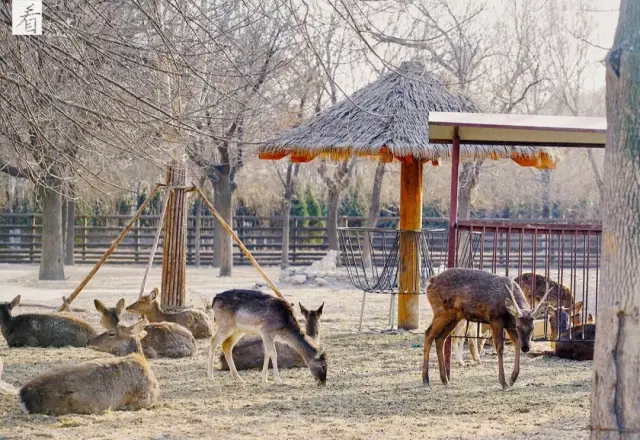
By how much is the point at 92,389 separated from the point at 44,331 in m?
4.18

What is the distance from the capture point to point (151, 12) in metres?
7.27

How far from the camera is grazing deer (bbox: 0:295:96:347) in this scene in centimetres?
1124

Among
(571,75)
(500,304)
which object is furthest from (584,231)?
(571,75)

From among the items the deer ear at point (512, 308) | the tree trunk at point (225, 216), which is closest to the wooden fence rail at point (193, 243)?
the tree trunk at point (225, 216)

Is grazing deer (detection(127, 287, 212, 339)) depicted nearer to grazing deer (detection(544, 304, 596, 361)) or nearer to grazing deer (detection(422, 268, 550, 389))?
grazing deer (detection(422, 268, 550, 389))

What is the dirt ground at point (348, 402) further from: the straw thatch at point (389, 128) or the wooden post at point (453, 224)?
the straw thatch at point (389, 128)

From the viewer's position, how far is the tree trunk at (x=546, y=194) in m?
38.0

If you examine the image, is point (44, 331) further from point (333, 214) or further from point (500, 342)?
point (333, 214)

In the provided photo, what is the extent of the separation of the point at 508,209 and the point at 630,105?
35091mm

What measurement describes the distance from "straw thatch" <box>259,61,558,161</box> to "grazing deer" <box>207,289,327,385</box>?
3545mm

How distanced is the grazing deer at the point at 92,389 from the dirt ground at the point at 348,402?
0.11m

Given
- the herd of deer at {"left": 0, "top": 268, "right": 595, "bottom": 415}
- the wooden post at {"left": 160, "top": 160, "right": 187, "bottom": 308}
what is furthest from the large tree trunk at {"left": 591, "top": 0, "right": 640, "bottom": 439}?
the wooden post at {"left": 160, "top": 160, "right": 187, "bottom": 308}

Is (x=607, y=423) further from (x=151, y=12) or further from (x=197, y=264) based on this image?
(x=197, y=264)

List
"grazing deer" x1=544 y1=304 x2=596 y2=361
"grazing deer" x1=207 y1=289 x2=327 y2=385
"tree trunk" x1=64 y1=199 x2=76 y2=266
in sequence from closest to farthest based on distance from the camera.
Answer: "grazing deer" x1=207 y1=289 x2=327 y2=385, "grazing deer" x1=544 y1=304 x2=596 y2=361, "tree trunk" x1=64 y1=199 x2=76 y2=266
